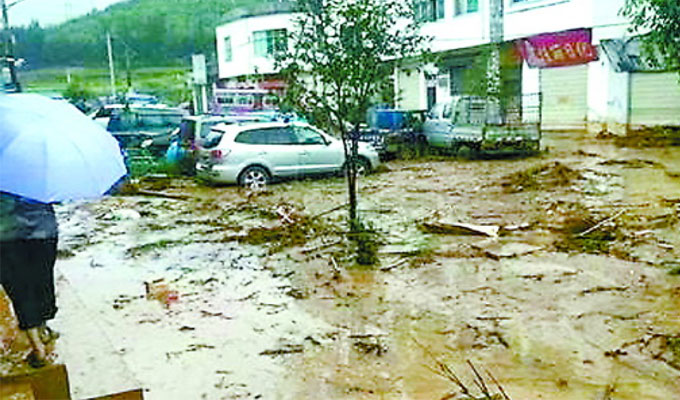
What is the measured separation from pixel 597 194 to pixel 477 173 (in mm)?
4007

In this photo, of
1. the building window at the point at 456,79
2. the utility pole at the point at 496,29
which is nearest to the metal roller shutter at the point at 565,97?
the utility pole at the point at 496,29

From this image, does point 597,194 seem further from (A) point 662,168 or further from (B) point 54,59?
(B) point 54,59

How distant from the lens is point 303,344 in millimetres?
5996

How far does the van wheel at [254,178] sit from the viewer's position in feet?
49.6

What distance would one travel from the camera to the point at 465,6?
89.4ft

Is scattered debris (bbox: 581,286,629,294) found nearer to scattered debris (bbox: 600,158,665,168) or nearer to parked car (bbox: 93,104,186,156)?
scattered debris (bbox: 600,158,665,168)

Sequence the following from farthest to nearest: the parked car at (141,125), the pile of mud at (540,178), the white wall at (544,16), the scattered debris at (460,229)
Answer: the white wall at (544,16) < the parked car at (141,125) < the pile of mud at (540,178) < the scattered debris at (460,229)

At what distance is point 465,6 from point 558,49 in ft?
16.6

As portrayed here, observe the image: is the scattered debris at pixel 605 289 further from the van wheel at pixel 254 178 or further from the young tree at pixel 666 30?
the van wheel at pixel 254 178

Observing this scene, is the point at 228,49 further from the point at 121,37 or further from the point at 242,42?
the point at 121,37

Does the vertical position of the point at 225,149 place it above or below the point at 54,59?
below

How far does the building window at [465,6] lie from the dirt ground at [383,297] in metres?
14.5

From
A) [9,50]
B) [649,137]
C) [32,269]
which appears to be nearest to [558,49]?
[649,137]

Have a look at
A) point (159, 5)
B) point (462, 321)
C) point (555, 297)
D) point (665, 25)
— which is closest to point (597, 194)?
point (665, 25)
